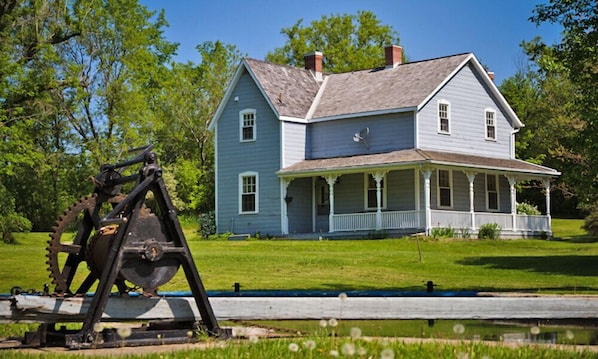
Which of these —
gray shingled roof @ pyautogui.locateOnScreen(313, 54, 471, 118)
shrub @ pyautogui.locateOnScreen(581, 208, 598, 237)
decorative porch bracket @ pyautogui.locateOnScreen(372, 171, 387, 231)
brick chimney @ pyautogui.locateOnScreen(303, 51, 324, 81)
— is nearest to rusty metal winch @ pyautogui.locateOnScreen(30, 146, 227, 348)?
decorative porch bracket @ pyautogui.locateOnScreen(372, 171, 387, 231)

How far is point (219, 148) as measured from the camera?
45000 millimetres

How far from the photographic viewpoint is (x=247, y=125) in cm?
4381

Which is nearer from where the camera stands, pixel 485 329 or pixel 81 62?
pixel 485 329

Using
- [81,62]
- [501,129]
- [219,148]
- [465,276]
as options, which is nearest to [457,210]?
[501,129]

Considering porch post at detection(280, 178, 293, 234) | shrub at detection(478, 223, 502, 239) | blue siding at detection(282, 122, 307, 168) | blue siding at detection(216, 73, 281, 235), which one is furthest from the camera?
blue siding at detection(216, 73, 281, 235)

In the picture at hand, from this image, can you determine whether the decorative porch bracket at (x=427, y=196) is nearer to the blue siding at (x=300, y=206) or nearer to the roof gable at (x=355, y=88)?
the roof gable at (x=355, y=88)

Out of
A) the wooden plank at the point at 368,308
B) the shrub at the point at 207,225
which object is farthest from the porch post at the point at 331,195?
the wooden plank at the point at 368,308

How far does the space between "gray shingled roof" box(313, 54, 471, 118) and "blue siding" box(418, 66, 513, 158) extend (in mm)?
546

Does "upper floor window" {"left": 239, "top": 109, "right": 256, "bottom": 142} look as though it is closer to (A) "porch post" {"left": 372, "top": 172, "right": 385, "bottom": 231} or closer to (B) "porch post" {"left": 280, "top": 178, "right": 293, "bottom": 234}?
(B) "porch post" {"left": 280, "top": 178, "right": 293, "bottom": 234}

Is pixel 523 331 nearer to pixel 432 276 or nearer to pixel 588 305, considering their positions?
pixel 588 305

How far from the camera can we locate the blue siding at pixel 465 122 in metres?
40.4

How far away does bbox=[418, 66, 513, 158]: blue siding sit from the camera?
132 ft

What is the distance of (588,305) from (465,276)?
1268 centimetres

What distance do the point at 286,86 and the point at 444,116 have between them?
7141 millimetres
